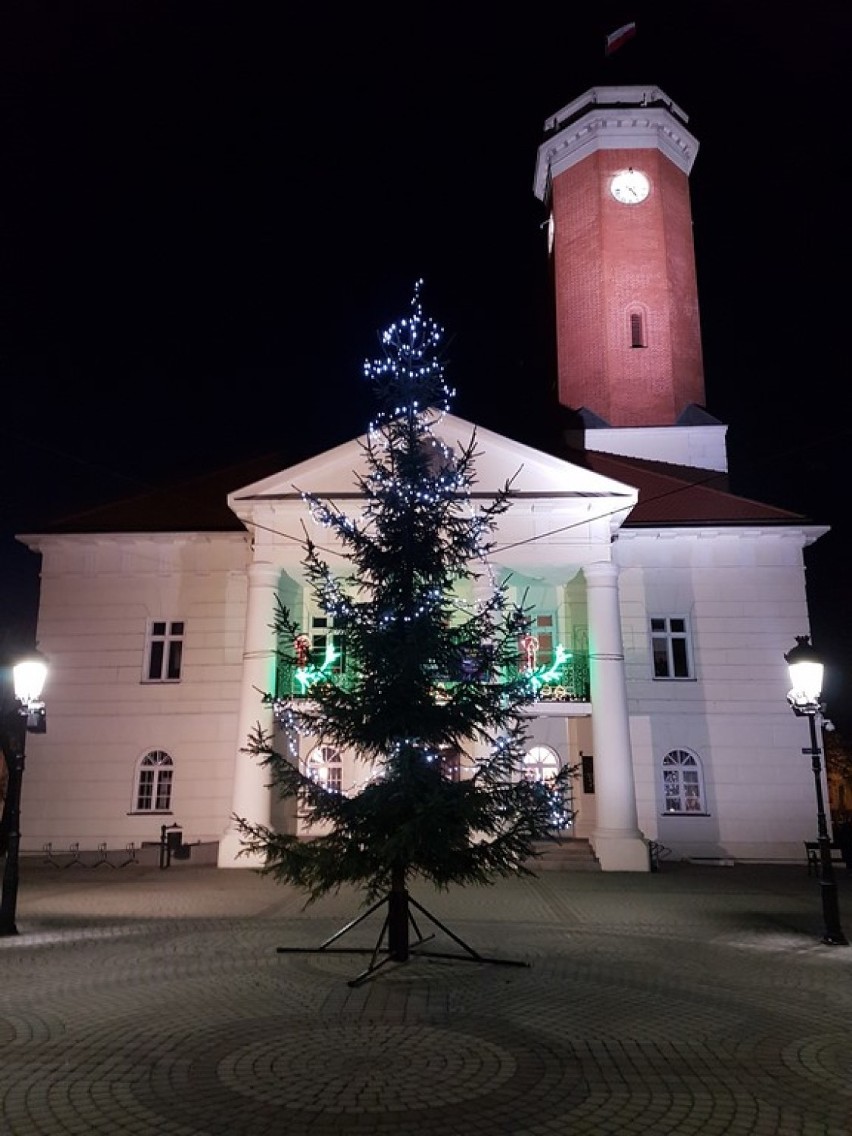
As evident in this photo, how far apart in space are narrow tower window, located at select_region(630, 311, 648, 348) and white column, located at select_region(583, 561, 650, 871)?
10.9 m

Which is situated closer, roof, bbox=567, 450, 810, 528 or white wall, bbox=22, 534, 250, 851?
white wall, bbox=22, 534, 250, 851

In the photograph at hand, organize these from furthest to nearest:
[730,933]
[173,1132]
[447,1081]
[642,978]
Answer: [730,933]
[642,978]
[447,1081]
[173,1132]

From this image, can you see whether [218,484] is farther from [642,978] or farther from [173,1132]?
→ [173,1132]

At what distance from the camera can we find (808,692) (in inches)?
464

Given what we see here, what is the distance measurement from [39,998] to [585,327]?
2607 centimetres

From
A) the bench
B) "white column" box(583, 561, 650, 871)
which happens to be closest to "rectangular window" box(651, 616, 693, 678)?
"white column" box(583, 561, 650, 871)

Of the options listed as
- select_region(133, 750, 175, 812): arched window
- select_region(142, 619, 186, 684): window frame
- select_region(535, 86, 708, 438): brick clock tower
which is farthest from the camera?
select_region(535, 86, 708, 438): brick clock tower

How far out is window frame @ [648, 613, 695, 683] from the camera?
76.0 feet

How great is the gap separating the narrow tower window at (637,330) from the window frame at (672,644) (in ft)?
33.8

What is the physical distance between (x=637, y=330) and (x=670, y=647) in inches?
453

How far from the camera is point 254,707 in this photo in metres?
20.8

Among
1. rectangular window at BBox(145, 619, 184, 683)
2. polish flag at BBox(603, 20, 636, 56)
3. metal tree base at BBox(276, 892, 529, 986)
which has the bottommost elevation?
metal tree base at BBox(276, 892, 529, 986)

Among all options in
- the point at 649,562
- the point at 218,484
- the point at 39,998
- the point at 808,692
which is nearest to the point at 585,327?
the point at 649,562

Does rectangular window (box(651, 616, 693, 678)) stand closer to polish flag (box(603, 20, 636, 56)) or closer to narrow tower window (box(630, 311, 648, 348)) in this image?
narrow tower window (box(630, 311, 648, 348))
